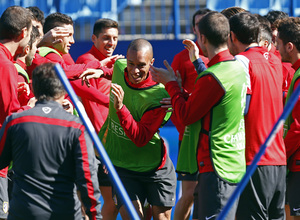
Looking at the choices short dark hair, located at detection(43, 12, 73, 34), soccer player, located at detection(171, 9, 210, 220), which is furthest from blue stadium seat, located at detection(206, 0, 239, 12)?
soccer player, located at detection(171, 9, 210, 220)

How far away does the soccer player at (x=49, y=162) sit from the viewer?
363 cm

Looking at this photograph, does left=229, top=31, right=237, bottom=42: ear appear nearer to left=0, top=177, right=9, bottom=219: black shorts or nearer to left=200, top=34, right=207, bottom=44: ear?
left=200, top=34, right=207, bottom=44: ear

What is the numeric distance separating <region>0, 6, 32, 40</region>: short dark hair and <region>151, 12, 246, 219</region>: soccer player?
1418 mm

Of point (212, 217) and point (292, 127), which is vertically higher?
point (292, 127)

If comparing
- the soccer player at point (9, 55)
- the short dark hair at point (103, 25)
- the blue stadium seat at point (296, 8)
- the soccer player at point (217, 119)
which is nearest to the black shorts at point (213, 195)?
the soccer player at point (217, 119)

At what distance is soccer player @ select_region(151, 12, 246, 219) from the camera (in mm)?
4156

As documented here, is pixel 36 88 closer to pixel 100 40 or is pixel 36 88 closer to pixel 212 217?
pixel 212 217

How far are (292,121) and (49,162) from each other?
2.36m

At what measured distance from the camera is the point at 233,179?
422 cm

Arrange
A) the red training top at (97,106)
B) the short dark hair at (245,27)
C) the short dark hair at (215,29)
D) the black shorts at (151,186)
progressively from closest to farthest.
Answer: the short dark hair at (215,29) → the short dark hair at (245,27) → the black shorts at (151,186) → the red training top at (97,106)

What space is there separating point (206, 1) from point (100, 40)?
4144mm

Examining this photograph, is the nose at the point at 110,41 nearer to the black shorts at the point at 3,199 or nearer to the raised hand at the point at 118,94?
the raised hand at the point at 118,94

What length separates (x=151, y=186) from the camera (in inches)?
200

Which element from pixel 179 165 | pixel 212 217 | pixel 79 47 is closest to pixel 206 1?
pixel 79 47
